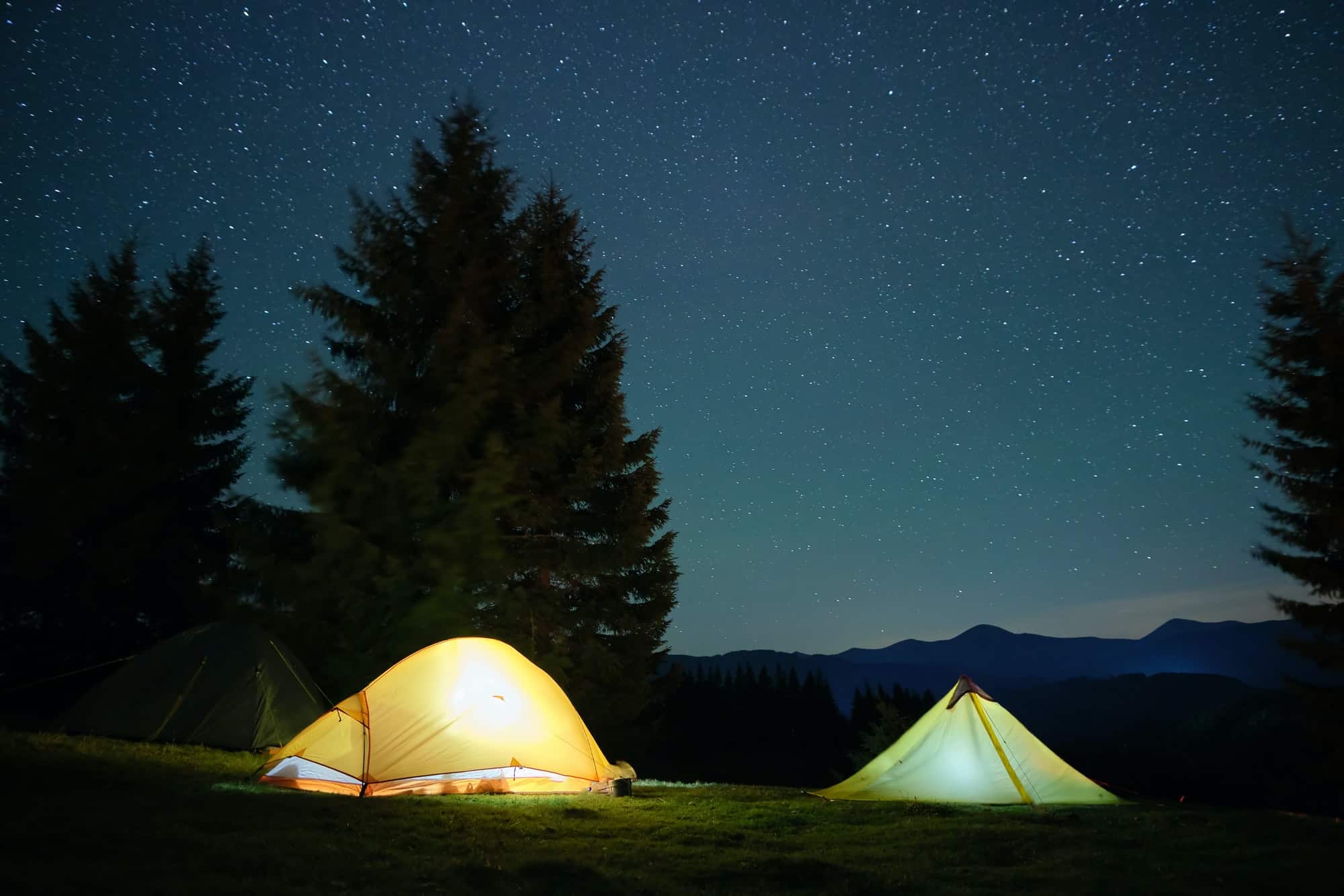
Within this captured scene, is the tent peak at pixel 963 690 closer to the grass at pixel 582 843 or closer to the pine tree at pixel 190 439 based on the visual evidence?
the grass at pixel 582 843

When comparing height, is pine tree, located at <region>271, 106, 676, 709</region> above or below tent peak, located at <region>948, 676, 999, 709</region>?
above

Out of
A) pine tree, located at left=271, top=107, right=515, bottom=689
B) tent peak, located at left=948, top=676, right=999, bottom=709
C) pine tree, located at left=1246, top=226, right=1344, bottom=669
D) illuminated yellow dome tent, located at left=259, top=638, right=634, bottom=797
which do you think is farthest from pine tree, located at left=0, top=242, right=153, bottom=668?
pine tree, located at left=1246, top=226, right=1344, bottom=669

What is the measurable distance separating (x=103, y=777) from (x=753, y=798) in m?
7.36

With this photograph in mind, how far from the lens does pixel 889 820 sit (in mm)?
9820

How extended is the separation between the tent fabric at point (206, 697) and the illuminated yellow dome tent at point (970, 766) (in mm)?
8308

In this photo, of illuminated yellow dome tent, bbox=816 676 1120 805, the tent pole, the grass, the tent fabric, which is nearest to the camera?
the grass

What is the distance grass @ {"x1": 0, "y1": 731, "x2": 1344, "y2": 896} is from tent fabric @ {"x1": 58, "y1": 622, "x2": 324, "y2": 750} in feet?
7.69

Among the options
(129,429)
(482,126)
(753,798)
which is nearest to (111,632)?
(129,429)

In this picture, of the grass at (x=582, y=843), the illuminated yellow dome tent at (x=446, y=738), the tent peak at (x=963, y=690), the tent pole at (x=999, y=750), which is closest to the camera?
the grass at (x=582, y=843)

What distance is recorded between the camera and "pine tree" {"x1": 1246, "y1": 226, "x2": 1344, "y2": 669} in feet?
74.9

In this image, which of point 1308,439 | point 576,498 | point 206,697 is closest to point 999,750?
point 206,697

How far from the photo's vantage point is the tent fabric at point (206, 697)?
13.2 metres

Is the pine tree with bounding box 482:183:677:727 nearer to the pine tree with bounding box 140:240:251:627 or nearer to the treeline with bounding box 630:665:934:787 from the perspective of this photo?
the pine tree with bounding box 140:240:251:627

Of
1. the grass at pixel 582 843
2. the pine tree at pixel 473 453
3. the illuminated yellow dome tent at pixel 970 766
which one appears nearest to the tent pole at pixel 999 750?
the illuminated yellow dome tent at pixel 970 766
